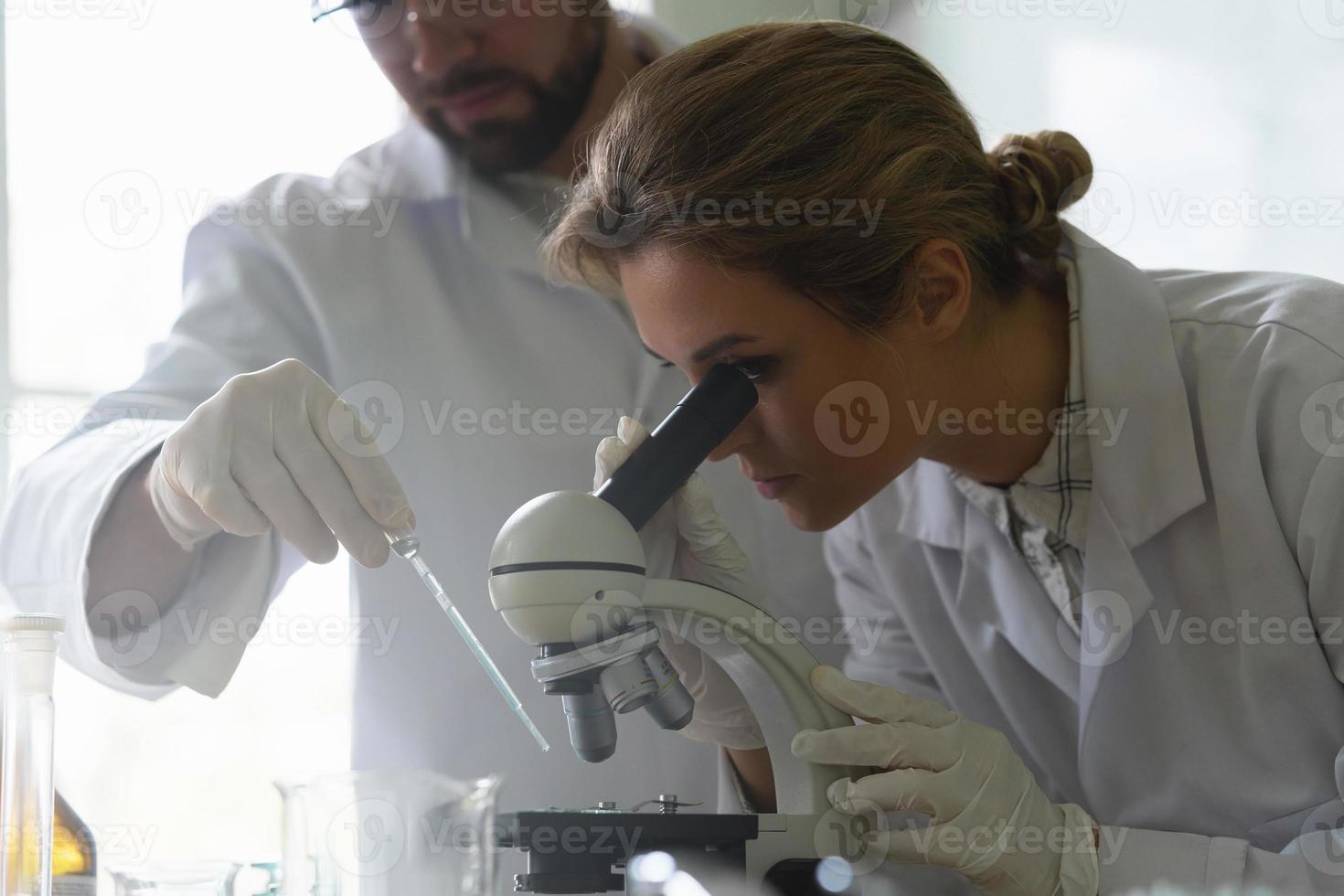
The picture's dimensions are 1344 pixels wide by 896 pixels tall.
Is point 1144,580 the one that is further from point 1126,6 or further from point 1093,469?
point 1126,6

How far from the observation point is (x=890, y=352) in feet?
3.74

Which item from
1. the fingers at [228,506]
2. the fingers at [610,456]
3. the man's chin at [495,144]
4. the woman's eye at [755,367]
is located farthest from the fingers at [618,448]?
the man's chin at [495,144]

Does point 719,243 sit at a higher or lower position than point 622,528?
higher

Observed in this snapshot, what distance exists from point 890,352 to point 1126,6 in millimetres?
923

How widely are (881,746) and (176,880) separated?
0.58 metres

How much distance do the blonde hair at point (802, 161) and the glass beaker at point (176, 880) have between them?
0.67 meters

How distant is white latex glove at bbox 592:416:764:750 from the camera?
1149 mm

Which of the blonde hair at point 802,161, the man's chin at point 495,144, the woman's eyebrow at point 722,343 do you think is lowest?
the woman's eyebrow at point 722,343

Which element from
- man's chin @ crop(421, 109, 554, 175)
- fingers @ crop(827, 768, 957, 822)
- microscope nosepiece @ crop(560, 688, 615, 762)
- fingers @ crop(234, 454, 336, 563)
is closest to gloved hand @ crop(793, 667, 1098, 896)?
fingers @ crop(827, 768, 957, 822)

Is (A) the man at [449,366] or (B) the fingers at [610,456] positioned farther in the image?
(A) the man at [449,366]

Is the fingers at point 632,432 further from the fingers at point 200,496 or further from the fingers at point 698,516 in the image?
the fingers at point 200,496

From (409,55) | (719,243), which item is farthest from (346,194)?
(719,243)

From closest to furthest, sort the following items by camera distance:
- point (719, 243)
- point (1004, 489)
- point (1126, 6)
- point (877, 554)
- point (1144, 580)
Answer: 1. point (719, 243)
2. point (1144, 580)
3. point (1004, 489)
4. point (877, 554)
5. point (1126, 6)

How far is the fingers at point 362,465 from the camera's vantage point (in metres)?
1.01
